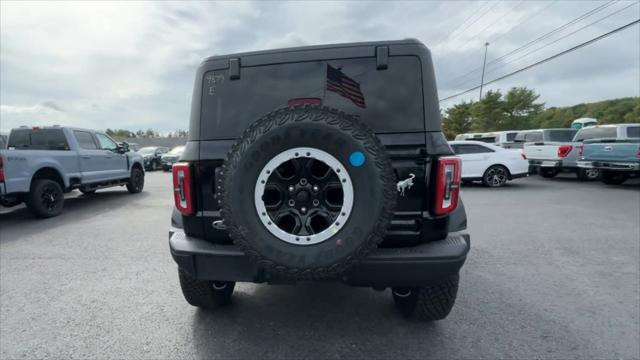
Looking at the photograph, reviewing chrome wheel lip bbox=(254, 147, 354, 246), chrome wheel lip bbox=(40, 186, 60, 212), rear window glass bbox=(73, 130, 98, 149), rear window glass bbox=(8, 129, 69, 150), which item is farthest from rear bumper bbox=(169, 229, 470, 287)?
rear window glass bbox=(73, 130, 98, 149)

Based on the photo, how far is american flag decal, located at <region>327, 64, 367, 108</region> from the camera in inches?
85.4

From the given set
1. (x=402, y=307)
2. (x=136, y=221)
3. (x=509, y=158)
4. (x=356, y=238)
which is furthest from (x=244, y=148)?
(x=509, y=158)

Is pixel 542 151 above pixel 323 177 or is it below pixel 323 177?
above

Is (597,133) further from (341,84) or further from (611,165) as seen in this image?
(341,84)

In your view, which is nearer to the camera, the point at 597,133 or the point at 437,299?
the point at 437,299

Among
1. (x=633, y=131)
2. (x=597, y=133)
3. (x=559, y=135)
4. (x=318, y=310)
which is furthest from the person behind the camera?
(x=559, y=135)

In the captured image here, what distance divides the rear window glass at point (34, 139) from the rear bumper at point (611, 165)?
14604 millimetres

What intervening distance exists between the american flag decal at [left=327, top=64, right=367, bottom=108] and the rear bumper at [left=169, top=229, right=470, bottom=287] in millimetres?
1061

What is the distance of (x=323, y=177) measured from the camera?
1802 millimetres

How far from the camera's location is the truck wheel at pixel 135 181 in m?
9.72

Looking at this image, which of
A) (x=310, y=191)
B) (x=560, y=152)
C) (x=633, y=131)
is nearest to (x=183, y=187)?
(x=310, y=191)

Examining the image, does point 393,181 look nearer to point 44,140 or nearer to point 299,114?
point 299,114

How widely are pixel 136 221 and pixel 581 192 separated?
11.5 m

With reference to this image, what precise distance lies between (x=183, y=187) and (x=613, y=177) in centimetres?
1332
